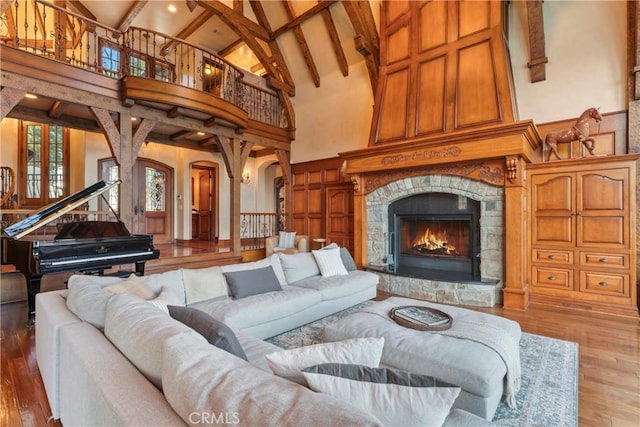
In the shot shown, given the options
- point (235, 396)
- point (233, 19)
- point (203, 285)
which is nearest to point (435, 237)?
point (203, 285)

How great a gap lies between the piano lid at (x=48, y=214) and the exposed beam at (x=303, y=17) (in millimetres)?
5089

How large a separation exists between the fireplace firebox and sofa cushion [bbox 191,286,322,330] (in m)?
2.22

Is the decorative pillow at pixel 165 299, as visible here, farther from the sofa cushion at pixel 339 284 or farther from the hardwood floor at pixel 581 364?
the sofa cushion at pixel 339 284

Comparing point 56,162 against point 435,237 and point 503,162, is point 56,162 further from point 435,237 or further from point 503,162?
point 503,162

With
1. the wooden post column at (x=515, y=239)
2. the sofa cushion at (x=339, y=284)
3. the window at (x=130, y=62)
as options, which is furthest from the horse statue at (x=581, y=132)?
the window at (x=130, y=62)

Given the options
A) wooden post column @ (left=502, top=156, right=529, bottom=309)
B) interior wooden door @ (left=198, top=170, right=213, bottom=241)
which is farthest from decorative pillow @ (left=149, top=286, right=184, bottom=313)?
interior wooden door @ (left=198, top=170, right=213, bottom=241)

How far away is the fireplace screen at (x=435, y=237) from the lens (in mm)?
4930

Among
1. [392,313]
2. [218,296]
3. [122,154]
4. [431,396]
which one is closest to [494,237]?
[392,313]

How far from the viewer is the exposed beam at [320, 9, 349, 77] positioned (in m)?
6.31

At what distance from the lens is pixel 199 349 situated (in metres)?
1.05

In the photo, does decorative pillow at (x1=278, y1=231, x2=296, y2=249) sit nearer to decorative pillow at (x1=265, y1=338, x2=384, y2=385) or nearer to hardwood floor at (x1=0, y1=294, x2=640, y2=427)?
hardwood floor at (x1=0, y1=294, x2=640, y2=427)

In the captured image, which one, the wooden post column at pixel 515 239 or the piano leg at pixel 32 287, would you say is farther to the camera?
the wooden post column at pixel 515 239

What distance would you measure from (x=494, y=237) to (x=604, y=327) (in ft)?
4.85

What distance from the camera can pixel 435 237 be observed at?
5.22 metres
